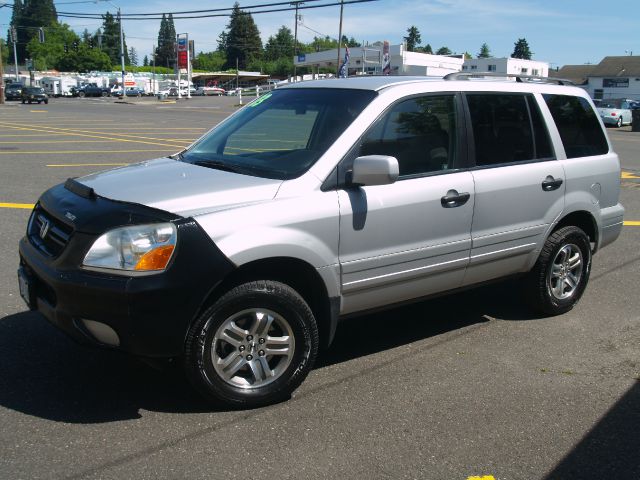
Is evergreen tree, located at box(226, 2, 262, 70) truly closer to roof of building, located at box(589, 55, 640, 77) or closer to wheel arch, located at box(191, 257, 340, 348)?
roof of building, located at box(589, 55, 640, 77)

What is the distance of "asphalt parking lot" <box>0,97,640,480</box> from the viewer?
3.18m

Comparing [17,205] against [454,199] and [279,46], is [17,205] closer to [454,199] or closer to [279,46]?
[454,199]

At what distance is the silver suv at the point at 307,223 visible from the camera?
3330 millimetres

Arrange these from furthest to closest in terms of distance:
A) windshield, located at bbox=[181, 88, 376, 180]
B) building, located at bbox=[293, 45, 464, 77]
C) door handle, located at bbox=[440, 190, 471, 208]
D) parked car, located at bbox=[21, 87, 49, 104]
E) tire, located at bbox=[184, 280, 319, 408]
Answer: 1. building, located at bbox=[293, 45, 464, 77]
2. parked car, located at bbox=[21, 87, 49, 104]
3. door handle, located at bbox=[440, 190, 471, 208]
4. windshield, located at bbox=[181, 88, 376, 180]
5. tire, located at bbox=[184, 280, 319, 408]

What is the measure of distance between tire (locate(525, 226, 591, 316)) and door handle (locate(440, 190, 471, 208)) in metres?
1.12

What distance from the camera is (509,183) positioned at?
4.72 metres

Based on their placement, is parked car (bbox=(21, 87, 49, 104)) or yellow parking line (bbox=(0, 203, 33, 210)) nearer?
yellow parking line (bbox=(0, 203, 33, 210))

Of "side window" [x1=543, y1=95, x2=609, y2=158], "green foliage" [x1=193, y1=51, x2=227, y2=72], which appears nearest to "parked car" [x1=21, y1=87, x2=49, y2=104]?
"side window" [x1=543, y1=95, x2=609, y2=158]

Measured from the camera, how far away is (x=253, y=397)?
368 cm

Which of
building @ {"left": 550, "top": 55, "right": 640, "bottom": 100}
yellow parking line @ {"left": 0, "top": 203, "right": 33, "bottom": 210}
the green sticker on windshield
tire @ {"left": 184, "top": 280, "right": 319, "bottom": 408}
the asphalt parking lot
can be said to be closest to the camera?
the asphalt parking lot

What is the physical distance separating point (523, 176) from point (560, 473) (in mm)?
2331

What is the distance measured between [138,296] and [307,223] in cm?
102

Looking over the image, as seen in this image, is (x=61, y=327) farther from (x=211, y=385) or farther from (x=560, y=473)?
(x=560, y=473)

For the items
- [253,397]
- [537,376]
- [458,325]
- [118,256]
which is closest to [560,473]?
[537,376]
